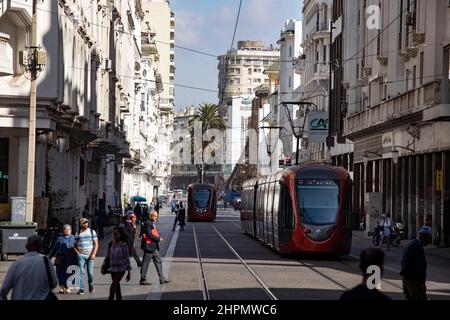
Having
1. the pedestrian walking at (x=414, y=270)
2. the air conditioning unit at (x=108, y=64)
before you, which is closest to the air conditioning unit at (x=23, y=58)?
the pedestrian walking at (x=414, y=270)

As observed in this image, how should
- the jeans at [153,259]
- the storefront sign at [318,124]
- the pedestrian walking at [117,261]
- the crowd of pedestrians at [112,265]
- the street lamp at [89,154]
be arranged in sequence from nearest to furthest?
the crowd of pedestrians at [112,265] < the pedestrian walking at [117,261] < the jeans at [153,259] < the street lamp at [89,154] < the storefront sign at [318,124]

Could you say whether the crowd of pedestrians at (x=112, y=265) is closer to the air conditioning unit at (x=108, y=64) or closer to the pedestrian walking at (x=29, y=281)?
the pedestrian walking at (x=29, y=281)

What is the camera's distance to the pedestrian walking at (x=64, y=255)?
23000 mm

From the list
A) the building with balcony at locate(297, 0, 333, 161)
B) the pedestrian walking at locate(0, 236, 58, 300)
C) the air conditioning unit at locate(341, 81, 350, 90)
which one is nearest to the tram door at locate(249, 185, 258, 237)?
the air conditioning unit at locate(341, 81, 350, 90)

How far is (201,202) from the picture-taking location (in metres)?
83.8

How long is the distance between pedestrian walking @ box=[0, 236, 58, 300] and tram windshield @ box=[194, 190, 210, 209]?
229 feet

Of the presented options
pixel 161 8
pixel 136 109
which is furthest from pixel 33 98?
pixel 161 8

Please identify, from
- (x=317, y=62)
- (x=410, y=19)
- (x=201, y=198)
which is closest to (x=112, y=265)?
(x=410, y=19)

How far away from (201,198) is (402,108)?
1258 inches

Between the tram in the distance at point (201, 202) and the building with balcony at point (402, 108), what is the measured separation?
46.5ft

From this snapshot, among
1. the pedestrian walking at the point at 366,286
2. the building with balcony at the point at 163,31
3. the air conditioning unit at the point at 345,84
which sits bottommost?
the pedestrian walking at the point at 366,286

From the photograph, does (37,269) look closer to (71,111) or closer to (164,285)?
(164,285)
